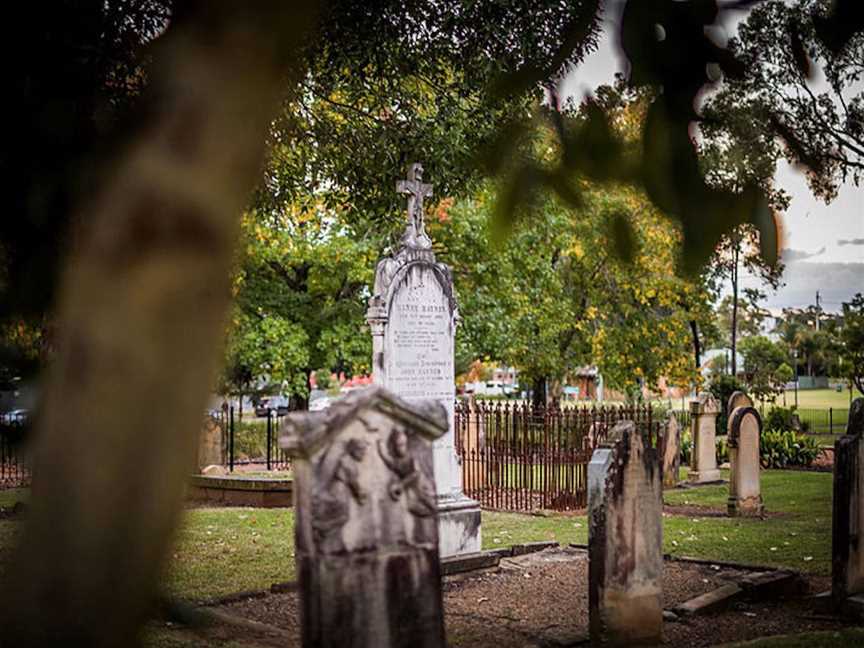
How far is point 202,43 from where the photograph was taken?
3.31 ft

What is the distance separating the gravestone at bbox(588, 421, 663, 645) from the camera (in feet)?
24.2

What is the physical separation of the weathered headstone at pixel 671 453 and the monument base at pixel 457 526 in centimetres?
886

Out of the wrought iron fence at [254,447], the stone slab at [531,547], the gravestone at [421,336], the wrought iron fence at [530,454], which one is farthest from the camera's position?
the wrought iron fence at [254,447]

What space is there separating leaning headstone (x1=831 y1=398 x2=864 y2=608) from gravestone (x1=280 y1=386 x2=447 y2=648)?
5.45m

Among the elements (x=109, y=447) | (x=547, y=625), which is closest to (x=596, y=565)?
(x=547, y=625)

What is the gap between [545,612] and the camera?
8484 millimetres

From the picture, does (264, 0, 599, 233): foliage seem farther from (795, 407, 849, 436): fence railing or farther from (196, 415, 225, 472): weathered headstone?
(795, 407, 849, 436): fence railing

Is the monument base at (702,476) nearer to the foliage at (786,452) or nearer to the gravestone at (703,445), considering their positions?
the gravestone at (703,445)

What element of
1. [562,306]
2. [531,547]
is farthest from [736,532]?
[562,306]

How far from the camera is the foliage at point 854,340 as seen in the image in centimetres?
2609

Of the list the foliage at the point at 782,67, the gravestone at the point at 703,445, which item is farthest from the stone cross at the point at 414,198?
the gravestone at the point at 703,445

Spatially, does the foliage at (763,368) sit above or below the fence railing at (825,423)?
above

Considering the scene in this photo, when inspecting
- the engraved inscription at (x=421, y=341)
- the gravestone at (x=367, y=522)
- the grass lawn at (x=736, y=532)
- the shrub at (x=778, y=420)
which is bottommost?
the grass lawn at (x=736, y=532)

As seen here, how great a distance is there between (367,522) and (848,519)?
5.92 m
